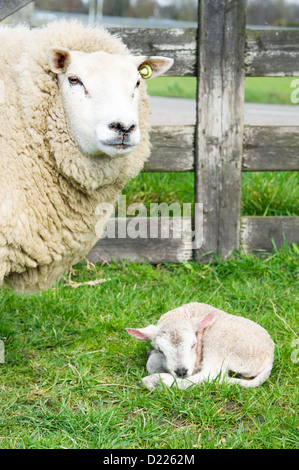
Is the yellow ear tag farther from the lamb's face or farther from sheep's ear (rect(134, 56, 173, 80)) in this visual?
the lamb's face

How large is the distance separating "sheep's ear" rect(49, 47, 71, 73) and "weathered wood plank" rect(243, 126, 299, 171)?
1.80 metres

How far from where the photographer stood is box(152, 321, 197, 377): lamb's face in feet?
8.58

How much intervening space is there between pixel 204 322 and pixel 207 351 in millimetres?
137

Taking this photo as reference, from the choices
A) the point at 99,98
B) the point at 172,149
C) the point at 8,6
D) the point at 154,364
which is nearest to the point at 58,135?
the point at 99,98

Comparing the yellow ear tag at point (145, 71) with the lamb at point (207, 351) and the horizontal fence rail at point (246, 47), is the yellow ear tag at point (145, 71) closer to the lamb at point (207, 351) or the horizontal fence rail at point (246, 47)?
the horizontal fence rail at point (246, 47)

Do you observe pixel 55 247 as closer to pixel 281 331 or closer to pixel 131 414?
pixel 131 414

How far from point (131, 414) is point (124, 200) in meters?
2.18

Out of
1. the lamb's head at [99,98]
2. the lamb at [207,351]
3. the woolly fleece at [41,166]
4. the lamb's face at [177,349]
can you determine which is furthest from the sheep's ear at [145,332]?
the lamb's head at [99,98]

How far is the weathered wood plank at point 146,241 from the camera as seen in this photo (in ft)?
13.5

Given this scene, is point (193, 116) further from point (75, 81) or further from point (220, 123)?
point (75, 81)

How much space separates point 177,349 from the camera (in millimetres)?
2615

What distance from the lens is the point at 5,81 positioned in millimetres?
2543

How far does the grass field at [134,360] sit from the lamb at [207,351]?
0.07 metres
